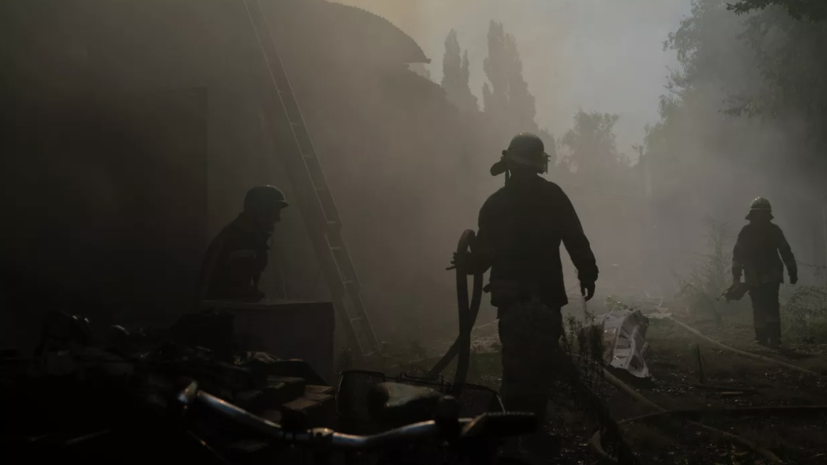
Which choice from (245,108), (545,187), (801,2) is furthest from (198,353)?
(801,2)

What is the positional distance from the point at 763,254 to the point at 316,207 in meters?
7.89

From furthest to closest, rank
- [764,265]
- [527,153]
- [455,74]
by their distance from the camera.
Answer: [455,74] < [764,265] < [527,153]

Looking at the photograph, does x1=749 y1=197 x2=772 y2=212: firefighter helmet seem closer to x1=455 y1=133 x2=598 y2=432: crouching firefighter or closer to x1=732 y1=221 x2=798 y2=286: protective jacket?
x1=732 y1=221 x2=798 y2=286: protective jacket

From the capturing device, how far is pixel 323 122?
12.2 metres

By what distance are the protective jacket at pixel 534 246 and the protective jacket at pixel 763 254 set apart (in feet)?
21.0

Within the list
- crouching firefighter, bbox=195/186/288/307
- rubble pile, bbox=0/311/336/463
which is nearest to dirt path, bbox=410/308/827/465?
crouching firefighter, bbox=195/186/288/307

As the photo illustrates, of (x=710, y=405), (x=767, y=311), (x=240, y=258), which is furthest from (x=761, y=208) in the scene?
(x=240, y=258)

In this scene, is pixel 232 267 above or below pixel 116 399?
Answer: above

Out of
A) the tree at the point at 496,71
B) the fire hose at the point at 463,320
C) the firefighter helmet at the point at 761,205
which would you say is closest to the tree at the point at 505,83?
the tree at the point at 496,71

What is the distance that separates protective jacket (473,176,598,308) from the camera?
16.0 ft

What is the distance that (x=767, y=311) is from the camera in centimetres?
958

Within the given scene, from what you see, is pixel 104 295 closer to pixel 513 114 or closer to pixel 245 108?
pixel 245 108

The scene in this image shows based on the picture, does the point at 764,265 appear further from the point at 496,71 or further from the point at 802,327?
the point at 496,71

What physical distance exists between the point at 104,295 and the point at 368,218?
731 cm
